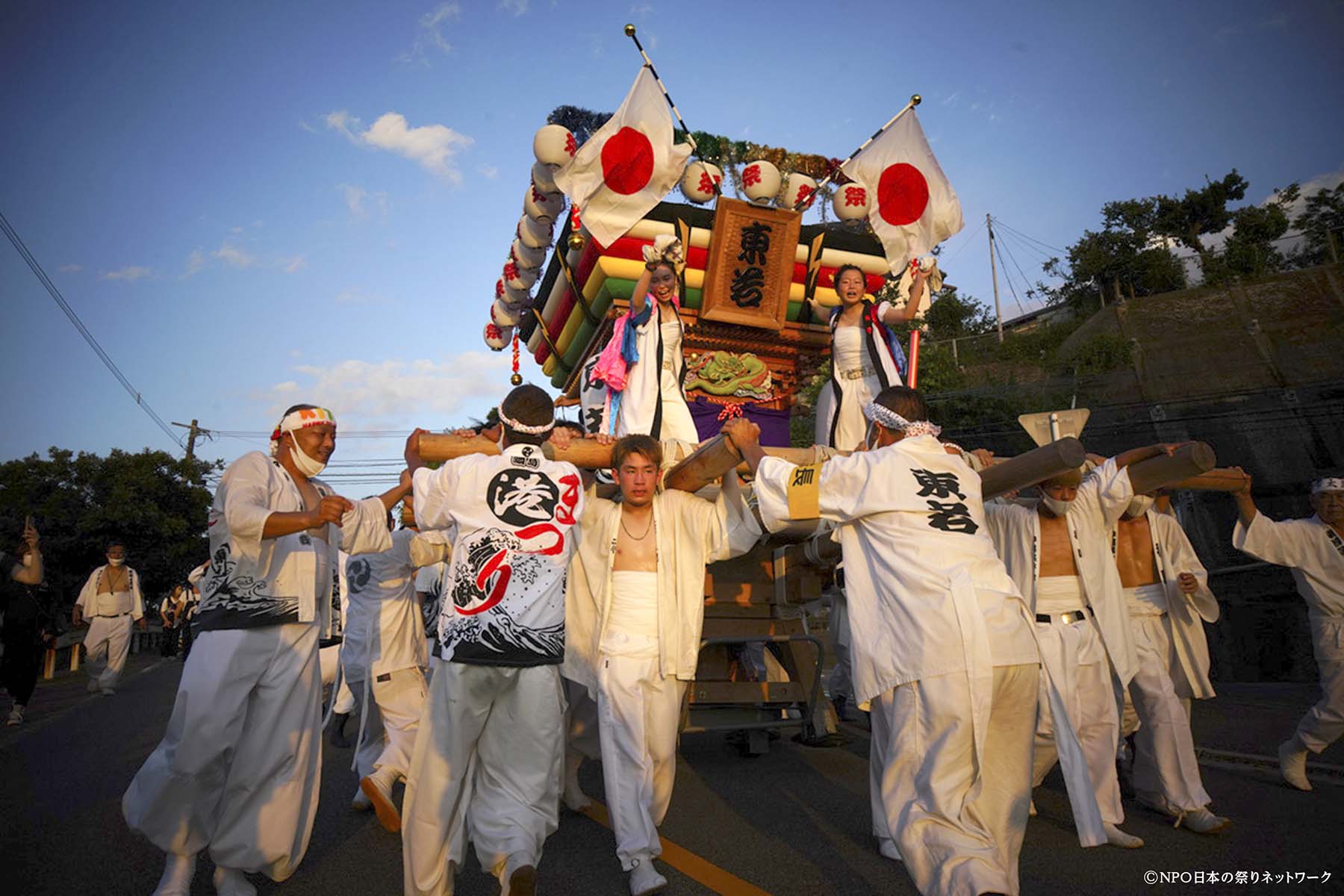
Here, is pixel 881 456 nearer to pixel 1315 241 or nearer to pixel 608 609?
pixel 608 609

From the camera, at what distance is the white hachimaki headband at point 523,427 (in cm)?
376

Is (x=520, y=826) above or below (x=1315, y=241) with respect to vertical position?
below

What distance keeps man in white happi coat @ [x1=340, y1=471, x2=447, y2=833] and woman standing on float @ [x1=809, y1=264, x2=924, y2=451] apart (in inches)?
141

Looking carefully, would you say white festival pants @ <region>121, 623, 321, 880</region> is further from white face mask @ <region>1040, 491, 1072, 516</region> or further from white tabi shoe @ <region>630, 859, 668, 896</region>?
white face mask @ <region>1040, 491, 1072, 516</region>

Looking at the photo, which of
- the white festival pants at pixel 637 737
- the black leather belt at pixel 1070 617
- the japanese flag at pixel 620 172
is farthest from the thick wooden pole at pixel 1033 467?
the japanese flag at pixel 620 172

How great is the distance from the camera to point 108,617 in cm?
1216

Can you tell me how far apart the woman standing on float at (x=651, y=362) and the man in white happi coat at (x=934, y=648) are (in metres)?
2.90

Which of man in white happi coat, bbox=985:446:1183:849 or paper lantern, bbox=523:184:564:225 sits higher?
paper lantern, bbox=523:184:564:225

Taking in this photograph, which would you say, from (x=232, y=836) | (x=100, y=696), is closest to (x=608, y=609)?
(x=232, y=836)

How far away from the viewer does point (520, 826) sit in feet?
10.8

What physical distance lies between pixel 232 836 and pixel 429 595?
2835mm

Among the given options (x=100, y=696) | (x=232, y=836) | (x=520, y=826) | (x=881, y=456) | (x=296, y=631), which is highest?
(x=881, y=456)

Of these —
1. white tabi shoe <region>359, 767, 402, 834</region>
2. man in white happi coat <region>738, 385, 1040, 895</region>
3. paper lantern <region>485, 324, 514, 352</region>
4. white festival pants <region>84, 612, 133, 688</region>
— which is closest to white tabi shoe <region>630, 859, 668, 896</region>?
man in white happi coat <region>738, 385, 1040, 895</region>

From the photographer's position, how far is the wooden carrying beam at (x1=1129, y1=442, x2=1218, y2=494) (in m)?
4.46
